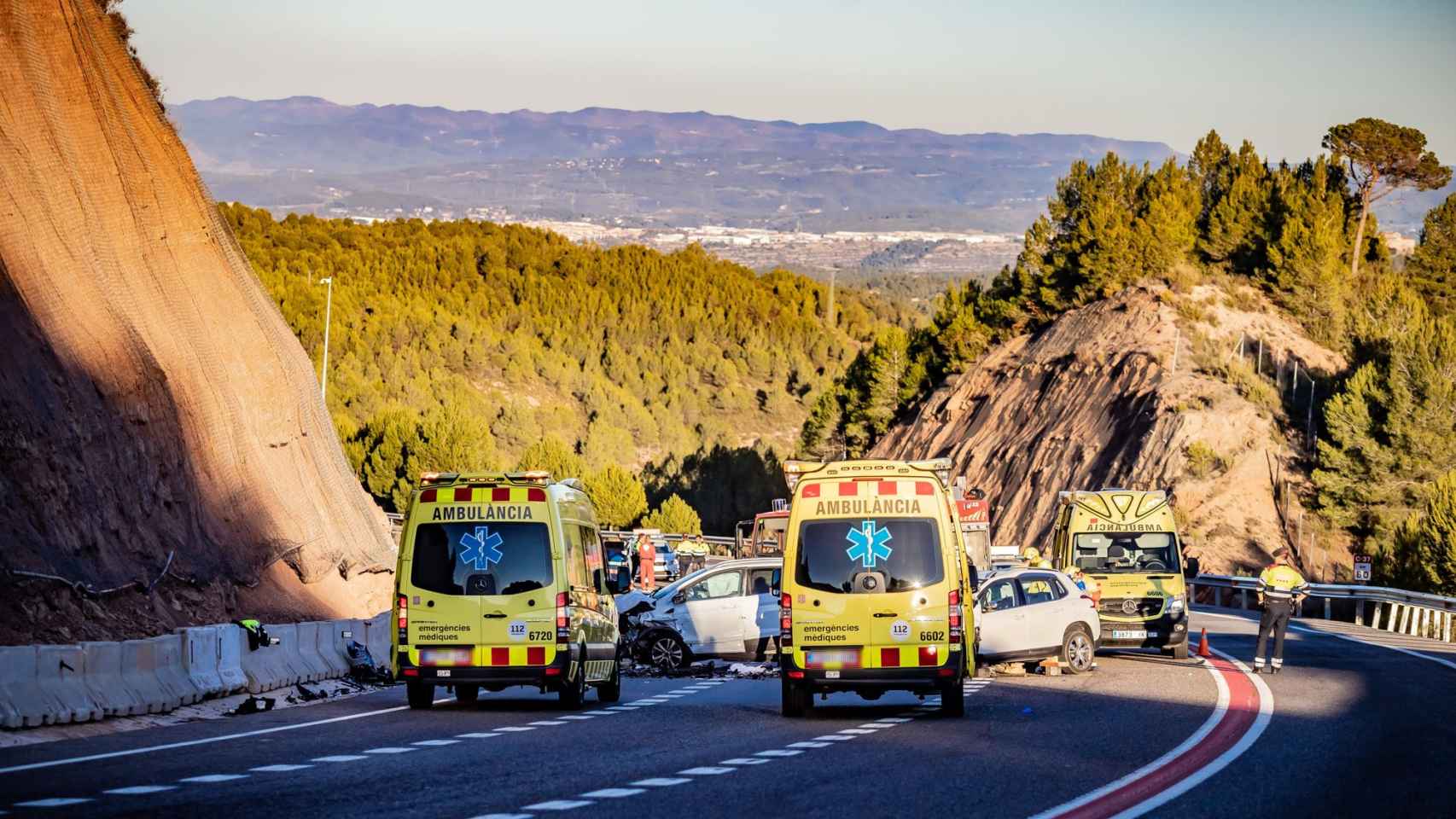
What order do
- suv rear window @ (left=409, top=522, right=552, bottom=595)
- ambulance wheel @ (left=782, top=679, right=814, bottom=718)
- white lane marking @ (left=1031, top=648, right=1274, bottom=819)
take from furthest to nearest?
suv rear window @ (left=409, top=522, right=552, bottom=595) < ambulance wheel @ (left=782, top=679, right=814, bottom=718) < white lane marking @ (left=1031, top=648, right=1274, bottom=819)

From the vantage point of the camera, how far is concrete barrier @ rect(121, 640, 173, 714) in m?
17.8

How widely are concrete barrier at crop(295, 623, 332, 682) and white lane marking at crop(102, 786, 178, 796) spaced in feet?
32.4

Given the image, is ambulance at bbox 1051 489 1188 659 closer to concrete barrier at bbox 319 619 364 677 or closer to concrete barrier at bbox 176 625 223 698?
concrete barrier at bbox 319 619 364 677

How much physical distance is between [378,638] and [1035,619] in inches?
345

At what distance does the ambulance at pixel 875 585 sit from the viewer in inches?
734

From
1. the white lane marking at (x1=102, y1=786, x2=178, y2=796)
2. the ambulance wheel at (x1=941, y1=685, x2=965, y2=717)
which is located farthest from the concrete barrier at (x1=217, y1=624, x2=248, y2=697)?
the white lane marking at (x1=102, y1=786, x2=178, y2=796)

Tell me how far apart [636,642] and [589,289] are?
116 metres

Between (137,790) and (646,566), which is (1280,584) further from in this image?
(646,566)

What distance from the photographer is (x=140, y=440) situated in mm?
31438

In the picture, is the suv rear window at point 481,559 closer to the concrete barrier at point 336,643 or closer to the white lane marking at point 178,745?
the white lane marking at point 178,745

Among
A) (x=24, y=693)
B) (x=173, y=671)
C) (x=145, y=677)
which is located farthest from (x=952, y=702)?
(x=24, y=693)

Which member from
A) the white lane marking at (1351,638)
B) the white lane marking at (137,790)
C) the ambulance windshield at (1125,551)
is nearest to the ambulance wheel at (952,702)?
the white lane marking at (137,790)

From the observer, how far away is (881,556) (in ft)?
61.9

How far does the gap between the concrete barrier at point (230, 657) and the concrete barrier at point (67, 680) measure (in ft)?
8.88
